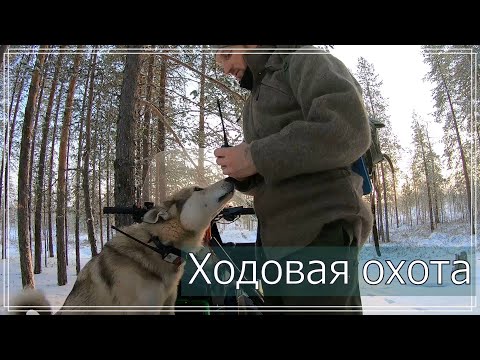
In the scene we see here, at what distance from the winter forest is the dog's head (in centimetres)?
12

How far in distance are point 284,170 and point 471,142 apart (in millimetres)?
1352

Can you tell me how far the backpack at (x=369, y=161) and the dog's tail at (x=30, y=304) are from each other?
5.39 feet

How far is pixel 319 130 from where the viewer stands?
4.15ft

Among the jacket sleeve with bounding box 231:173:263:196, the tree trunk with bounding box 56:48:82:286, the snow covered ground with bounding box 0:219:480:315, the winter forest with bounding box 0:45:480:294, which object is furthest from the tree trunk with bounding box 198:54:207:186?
the tree trunk with bounding box 56:48:82:286

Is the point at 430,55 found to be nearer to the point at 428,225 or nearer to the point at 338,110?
the point at 338,110

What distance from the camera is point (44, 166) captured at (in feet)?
13.1

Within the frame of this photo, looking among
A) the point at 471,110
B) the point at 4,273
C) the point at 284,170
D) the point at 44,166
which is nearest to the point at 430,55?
the point at 471,110

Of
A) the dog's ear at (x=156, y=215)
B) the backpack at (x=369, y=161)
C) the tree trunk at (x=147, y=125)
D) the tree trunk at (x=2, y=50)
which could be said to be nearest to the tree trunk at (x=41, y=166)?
the tree trunk at (x=147, y=125)

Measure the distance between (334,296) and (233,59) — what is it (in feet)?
3.78

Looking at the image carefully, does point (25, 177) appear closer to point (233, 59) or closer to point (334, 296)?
point (233, 59)

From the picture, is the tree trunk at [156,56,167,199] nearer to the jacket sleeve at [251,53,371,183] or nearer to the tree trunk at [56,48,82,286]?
the tree trunk at [56,48,82,286]

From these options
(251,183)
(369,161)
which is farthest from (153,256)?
(369,161)

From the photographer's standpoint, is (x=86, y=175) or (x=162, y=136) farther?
(x=86, y=175)

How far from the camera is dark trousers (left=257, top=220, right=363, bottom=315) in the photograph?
1.37m
